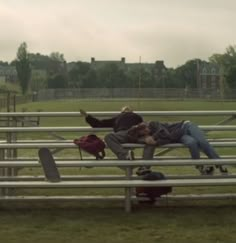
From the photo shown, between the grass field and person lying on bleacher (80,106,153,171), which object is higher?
person lying on bleacher (80,106,153,171)

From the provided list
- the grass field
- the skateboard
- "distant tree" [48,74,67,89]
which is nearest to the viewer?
the grass field

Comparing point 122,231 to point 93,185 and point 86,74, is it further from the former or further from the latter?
point 86,74

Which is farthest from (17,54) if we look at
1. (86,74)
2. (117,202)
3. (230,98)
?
(117,202)

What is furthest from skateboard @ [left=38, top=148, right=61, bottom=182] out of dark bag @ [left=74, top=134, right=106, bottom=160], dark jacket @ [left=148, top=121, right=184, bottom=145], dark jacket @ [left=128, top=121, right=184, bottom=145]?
dark jacket @ [left=148, top=121, right=184, bottom=145]

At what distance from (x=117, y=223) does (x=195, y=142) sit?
1.51 m

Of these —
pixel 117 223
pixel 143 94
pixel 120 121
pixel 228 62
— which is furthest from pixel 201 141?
pixel 228 62

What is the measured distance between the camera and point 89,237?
6211 mm

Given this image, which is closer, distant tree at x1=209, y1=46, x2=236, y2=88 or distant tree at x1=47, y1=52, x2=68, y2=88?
distant tree at x1=209, y1=46, x2=236, y2=88

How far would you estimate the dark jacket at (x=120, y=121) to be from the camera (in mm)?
7812

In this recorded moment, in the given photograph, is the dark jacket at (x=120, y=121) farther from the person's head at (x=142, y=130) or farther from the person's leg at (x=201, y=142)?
the person's leg at (x=201, y=142)

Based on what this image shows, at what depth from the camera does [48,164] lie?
7.34 m

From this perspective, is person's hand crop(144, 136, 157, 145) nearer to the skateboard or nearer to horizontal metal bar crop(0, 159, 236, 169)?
horizontal metal bar crop(0, 159, 236, 169)

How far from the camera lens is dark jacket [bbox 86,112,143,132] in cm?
781

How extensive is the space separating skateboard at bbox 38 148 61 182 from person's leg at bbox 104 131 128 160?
0.74 metres
